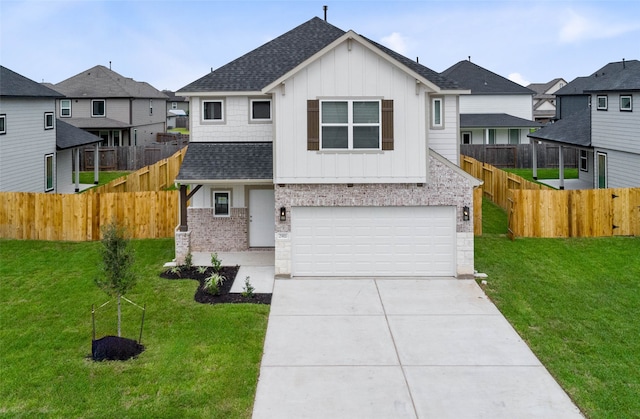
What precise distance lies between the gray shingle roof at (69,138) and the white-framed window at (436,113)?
19313mm

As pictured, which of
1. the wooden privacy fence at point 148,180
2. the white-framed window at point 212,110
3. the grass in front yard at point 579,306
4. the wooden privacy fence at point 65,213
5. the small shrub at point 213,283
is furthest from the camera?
the wooden privacy fence at point 148,180

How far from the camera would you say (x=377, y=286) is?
1580 cm

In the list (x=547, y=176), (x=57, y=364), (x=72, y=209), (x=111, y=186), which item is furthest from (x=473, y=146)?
(x=57, y=364)

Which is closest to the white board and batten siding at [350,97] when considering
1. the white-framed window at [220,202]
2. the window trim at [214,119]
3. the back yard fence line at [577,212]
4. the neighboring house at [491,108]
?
the white-framed window at [220,202]

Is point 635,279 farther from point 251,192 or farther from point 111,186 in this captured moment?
point 111,186

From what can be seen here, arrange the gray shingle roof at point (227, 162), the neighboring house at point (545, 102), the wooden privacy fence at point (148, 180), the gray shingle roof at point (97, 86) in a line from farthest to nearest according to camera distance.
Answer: the neighboring house at point (545, 102) → the gray shingle roof at point (97, 86) → the wooden privacy fence at point (148, 180) → the gray shingle roof at point (227, 162)

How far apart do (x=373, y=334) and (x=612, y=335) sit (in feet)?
15.7

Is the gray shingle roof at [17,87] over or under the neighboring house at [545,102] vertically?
under

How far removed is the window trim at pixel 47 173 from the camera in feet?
91.2

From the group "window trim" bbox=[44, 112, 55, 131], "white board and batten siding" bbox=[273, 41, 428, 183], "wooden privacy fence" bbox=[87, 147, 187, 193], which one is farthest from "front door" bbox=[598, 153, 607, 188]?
"window trim" bbox=[44, 112, 55, 131]

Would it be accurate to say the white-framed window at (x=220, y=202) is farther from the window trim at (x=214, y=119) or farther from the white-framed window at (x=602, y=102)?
the white-framed window at (x=602, y=102)

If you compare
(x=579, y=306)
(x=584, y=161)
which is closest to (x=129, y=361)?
(x=579, y=306)

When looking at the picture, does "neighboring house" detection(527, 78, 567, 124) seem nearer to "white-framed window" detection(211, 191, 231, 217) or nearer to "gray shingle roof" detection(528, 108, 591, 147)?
"gray shingle roof" detection(528, 108, 591, 147)

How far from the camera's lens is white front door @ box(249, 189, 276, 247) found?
63.4ft
